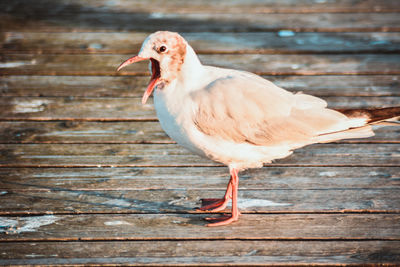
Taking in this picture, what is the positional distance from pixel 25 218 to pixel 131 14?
3052 mm

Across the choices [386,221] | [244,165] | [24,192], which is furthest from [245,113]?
[24,192]

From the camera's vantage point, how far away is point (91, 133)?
3428mm

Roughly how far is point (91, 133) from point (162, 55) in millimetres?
1166

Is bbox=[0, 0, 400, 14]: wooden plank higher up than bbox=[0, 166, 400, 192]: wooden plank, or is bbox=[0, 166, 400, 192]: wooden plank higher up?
bbox=[0, 0, 400, 14]: wooden plank

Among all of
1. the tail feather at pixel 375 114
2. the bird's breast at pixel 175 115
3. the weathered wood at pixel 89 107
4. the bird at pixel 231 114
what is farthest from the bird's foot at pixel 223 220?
the weathered wood at pixel 89 107

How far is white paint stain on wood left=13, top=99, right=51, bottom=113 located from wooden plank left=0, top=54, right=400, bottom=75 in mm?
457

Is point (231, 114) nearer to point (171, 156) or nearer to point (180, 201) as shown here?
point (180, 201)

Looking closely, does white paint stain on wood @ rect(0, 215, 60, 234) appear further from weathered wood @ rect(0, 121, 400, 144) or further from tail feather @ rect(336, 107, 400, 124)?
tail feather @ rect(336, 107, 400, 124)

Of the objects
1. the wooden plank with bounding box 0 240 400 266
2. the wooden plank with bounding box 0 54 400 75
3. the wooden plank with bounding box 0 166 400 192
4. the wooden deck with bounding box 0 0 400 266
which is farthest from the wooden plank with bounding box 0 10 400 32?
the wooden plank with bounding box 0 240 400 266

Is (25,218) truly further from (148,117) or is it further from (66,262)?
(148,117)

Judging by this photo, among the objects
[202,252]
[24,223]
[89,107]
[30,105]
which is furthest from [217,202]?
[30,105]

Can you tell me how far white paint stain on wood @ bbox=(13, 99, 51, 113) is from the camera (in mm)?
3672

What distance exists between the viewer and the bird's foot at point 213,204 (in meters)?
2.72

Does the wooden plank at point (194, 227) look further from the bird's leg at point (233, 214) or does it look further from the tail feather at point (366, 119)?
the tail feather at point (366, 119)
